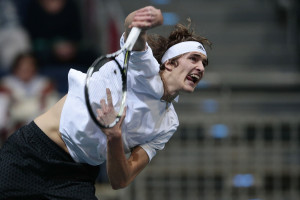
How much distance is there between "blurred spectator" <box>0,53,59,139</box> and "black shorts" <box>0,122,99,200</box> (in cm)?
259

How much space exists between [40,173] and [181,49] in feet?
3.49

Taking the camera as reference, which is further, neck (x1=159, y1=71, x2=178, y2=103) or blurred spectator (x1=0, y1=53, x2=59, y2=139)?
blurred spectator (x1=0, y1=53, x2=59, y2=139)

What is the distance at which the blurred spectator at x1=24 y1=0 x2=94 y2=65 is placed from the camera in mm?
7797

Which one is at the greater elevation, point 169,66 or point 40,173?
point 169,66

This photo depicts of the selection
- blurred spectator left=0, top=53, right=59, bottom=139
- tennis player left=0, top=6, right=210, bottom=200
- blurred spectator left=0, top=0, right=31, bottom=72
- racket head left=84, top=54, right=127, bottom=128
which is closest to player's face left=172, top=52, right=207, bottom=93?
Result: tennis player left=0, top=6, right=210, bottom=200

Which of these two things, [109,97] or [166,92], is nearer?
[109,97]

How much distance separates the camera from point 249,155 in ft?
A: 21.1

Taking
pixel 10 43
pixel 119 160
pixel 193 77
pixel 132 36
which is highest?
pixel 132 36

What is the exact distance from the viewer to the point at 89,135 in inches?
138

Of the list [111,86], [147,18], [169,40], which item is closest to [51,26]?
[169,40]

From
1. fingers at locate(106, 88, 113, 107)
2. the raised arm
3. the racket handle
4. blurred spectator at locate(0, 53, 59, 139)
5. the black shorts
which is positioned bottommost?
blurred spectator at locate(0, 53, 59, 139)

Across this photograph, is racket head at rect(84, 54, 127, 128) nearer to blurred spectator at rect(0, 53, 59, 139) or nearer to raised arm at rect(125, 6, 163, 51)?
raised arm at rect(125, 6, 163, 51)

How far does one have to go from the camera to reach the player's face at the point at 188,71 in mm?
3538

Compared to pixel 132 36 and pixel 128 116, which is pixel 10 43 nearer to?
pixel 128 116
